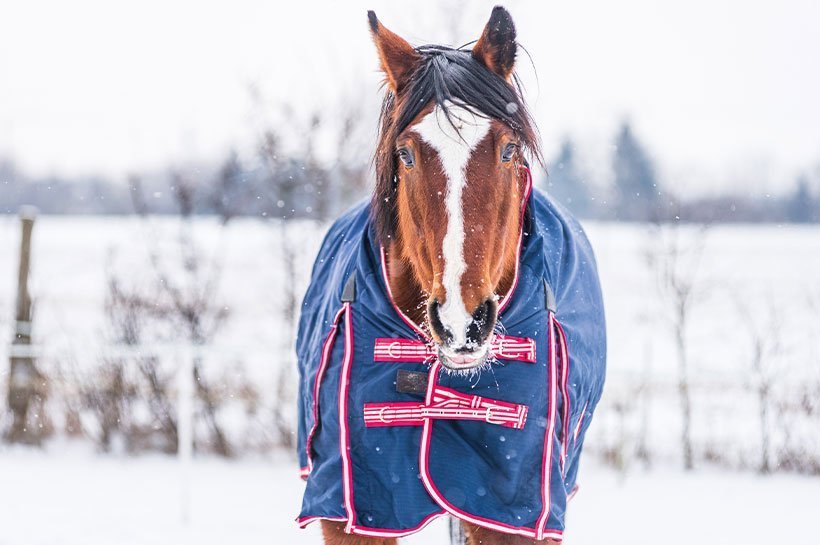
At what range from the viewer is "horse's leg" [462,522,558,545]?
233 cm

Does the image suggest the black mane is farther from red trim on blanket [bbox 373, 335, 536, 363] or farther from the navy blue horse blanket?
red trim on blanket [bbox 373, 335, 536, 363]

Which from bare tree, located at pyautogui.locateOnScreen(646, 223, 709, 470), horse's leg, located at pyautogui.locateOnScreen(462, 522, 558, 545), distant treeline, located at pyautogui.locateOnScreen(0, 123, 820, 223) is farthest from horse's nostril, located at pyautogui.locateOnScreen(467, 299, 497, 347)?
bare tree, located at pyautogui.locateOnScreen(646, 223, 709, 470)

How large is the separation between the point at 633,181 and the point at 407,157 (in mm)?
11203

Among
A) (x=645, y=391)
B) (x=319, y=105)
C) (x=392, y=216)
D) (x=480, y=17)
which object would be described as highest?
(x=480, y=17)

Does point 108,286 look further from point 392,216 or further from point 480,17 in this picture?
point 392,216

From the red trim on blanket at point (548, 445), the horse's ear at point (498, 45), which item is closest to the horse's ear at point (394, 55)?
the horse's ear at point (498, 45)

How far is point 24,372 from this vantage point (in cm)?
712

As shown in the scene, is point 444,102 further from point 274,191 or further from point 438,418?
point 274,191

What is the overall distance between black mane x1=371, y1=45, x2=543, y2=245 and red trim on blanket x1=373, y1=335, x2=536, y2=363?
0.30m

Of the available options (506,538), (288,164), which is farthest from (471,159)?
(288,164)

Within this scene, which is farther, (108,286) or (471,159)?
(108,286)

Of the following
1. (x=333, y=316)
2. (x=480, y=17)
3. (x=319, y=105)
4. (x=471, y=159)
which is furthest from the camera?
(x=319, y=105)

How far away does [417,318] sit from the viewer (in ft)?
7.59

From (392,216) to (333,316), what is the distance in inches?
14.9
